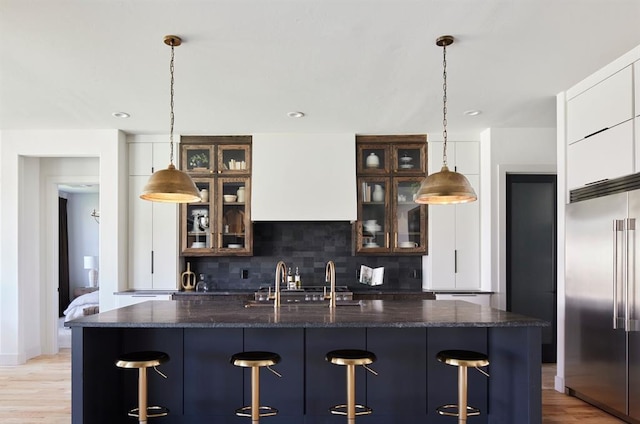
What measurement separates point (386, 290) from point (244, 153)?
241 cm

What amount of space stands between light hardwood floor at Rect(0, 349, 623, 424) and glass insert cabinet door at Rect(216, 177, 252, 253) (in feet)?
7.11

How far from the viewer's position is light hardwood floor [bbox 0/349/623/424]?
3.65 meters

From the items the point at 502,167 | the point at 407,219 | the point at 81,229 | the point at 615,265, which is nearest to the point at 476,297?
the point at 407,219

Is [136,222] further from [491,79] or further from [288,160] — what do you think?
[491,79]

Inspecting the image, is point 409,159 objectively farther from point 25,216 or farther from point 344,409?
point 25,216

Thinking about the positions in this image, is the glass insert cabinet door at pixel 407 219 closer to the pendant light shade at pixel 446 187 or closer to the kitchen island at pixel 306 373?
the kitchen island at pixel 306 373

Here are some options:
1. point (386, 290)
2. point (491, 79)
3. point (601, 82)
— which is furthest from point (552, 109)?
point (386, 290)

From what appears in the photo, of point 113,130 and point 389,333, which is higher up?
point 113,130

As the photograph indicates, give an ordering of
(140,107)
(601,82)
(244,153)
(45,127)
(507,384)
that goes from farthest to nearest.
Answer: (244,153) → (45,127) → (140,107) → (601,82) → (507,384)

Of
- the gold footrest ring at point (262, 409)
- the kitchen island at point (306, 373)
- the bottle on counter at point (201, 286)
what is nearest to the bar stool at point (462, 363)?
the kitchen island at point (306, 373)

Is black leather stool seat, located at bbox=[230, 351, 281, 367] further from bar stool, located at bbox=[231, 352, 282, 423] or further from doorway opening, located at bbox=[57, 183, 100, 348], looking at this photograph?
doorway opening, located at bbox=[57, 183, 100, 348]

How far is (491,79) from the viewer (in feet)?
12.5

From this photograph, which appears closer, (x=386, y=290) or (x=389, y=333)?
(x=389, y=333)

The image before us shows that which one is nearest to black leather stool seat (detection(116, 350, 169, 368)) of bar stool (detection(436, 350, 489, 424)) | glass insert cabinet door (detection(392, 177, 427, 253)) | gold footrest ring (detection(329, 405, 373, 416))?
gold footrest ring (detection(329, 405, 373, 416))
